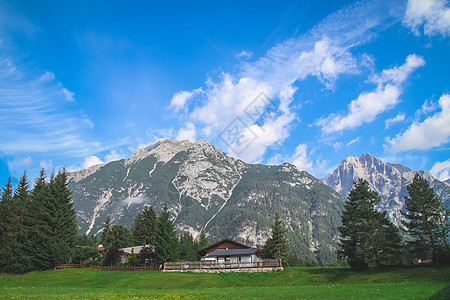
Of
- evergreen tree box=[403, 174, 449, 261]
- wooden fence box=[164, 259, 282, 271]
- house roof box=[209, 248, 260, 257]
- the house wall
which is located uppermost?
evergreen tree box=[403, 174, 449, 261]

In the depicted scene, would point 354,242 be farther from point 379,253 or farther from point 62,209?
point 62,209

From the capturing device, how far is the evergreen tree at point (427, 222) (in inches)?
1426

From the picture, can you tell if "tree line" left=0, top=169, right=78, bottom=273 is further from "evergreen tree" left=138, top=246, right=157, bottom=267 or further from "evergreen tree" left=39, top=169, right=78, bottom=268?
"evergreen tree" left=138, top=246, right=157, bottom=267

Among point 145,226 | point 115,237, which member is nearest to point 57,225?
point 145,226

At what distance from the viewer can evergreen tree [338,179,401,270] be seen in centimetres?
3859

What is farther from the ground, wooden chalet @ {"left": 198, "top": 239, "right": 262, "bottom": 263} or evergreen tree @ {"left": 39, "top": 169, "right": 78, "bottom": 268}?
evergreen tree @ {"left": 39, "top": 169, "right": 78, "bottom": 268}

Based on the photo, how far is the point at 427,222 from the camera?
37094 mm

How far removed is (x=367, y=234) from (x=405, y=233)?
196 inches

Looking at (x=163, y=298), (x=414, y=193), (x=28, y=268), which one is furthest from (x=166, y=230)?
(x=414, y=193)

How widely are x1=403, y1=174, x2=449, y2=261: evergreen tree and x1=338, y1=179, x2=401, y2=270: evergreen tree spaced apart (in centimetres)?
285

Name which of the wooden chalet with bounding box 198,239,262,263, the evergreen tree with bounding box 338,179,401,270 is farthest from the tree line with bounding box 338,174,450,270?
the wooden chalet with bounding box 198,239,262,263

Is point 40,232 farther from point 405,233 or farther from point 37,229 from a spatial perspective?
point 405,233

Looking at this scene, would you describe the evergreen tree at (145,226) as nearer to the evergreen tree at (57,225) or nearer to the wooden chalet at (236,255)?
the wooden chalet at (236,255)

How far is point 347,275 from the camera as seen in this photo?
36.9 m
